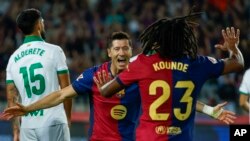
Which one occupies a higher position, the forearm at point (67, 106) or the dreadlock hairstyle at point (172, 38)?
the dreadlock hairstyle at point (172, 38)

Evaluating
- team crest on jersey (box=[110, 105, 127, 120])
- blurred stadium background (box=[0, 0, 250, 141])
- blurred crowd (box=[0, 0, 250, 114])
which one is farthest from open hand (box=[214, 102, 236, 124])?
blurred crowd (box=[0, 0, 250, 114])

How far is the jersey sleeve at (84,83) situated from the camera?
245 inches

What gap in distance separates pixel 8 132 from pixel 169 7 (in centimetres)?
635

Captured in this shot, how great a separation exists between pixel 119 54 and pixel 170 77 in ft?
5.77

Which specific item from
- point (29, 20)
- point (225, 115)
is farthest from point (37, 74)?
point (225, 115)

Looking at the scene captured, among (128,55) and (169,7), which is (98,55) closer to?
(169,7)

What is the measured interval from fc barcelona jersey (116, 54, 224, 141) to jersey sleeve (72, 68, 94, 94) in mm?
702

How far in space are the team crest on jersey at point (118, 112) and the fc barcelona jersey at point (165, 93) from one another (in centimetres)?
133

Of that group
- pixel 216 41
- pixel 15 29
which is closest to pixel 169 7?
pixel 216 41

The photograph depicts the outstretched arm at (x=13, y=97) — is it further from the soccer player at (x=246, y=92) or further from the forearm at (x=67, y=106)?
the soccer player at (x=246, y=92)

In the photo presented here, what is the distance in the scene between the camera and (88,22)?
15.6 m

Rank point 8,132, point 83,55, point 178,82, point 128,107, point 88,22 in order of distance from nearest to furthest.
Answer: point 178,82 < point 128,107 < point 8,132 < point 83,55 < point 88,22

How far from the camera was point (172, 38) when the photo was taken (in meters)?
5.54

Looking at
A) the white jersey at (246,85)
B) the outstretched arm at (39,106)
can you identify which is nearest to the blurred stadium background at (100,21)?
the white jersey at (246,85)
